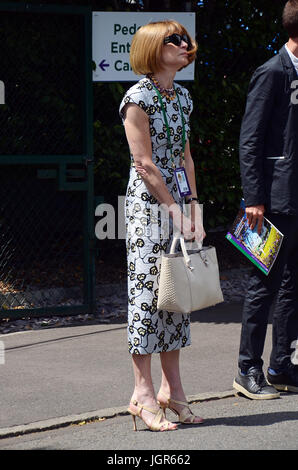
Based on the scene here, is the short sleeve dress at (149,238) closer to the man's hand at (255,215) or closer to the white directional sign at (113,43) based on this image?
the man's hand at (255,215)

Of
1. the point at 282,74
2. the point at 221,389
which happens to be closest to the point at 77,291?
the point at 221,389

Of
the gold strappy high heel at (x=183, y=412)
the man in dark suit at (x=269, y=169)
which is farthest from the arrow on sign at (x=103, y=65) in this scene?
the gold strappy high heel at (x=183, y=412)

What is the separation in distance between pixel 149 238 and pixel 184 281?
307 mm

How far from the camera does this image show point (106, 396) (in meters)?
5.62

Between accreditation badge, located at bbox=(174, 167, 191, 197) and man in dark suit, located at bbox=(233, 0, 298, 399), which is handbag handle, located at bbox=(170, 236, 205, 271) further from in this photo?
man in dark suit, located at bbox=(233, 0, 298, 399)

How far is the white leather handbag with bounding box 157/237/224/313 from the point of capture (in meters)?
4.66

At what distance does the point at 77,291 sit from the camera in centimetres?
862

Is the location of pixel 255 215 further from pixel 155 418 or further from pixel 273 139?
pixel 155 418

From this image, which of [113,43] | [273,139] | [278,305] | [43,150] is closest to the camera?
[273,139]

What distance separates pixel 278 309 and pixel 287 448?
1.29m

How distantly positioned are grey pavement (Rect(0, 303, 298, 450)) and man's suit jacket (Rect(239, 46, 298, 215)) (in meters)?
1.14

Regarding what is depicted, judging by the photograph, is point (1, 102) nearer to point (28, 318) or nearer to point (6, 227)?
point (6, 227)

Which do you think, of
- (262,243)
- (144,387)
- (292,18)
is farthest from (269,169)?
(144,387)

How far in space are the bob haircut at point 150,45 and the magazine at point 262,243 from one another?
3.51 feet
